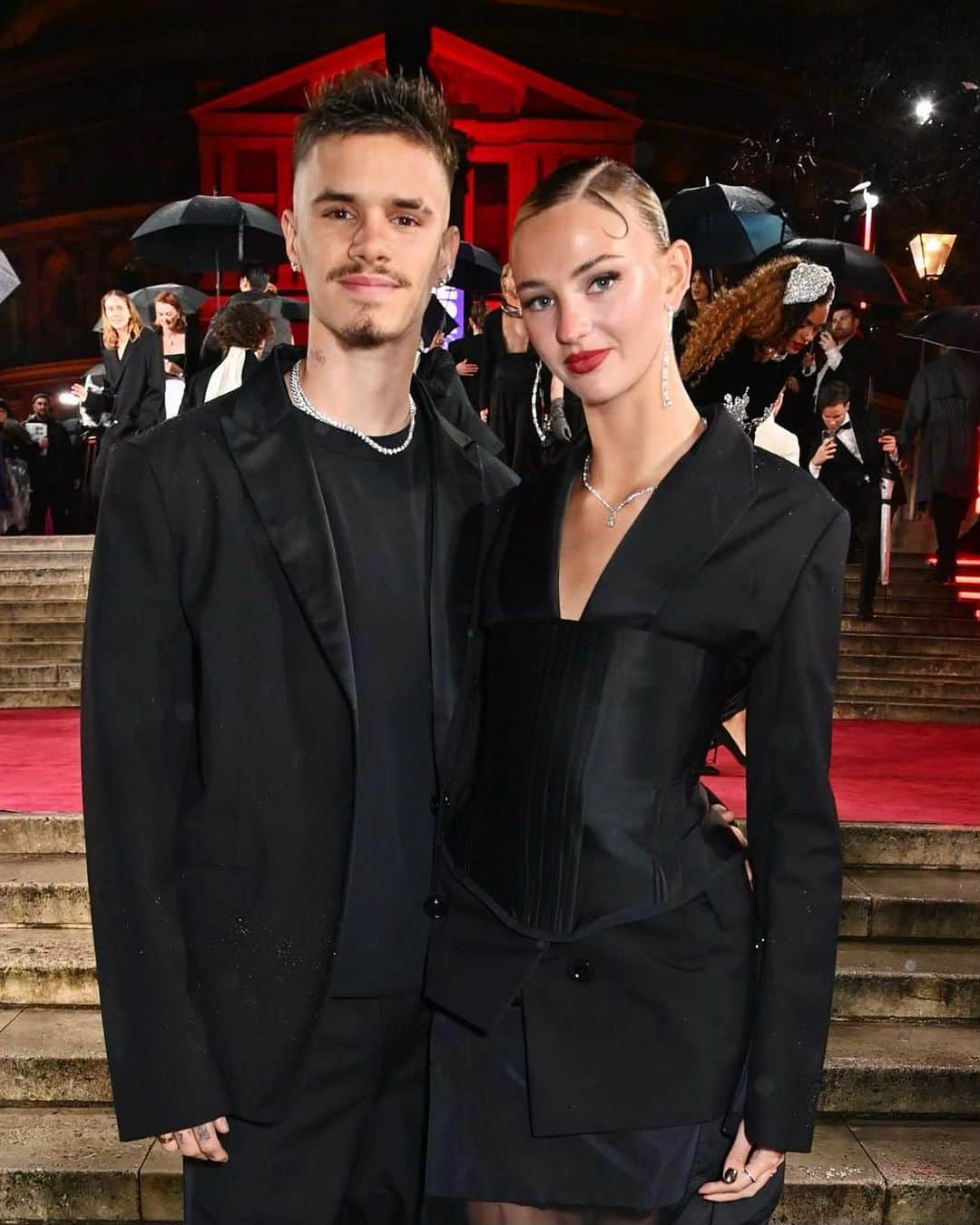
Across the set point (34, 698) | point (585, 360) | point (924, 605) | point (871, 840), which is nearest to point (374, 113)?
point (585, 360)

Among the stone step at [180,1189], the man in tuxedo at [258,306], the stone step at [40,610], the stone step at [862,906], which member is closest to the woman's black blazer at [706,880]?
the stone step at [180,1189]

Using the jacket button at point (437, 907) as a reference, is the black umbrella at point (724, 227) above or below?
above

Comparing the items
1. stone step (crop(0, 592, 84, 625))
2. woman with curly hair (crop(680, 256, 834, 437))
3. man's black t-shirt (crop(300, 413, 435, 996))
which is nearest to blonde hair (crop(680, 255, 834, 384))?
woman with curly hair (crop(680, 256, 834, 437))

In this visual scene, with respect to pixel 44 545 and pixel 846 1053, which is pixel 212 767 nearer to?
pixel 846 1053

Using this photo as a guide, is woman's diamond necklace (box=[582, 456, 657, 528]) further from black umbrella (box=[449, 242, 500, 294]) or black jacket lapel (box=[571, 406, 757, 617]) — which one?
black umbrella (box=[449, 242, 500, 294])

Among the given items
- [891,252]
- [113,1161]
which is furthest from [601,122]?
[113,1161]

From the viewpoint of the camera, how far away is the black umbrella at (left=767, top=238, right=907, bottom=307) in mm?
10555

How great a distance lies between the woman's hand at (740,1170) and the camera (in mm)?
1761

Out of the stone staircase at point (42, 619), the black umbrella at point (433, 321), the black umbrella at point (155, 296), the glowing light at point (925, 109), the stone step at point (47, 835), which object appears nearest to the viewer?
the stone step at point (47, 835)

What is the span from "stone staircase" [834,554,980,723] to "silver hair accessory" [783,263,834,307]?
444 cm

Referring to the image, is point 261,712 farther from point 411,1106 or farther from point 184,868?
point 411,1106

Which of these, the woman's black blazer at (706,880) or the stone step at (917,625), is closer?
the woman's black blazer at (706,880)

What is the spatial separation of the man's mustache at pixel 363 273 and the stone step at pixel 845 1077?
9.14 ft

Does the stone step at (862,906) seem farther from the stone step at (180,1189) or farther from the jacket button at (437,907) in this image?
the jacket button at (437,907)
